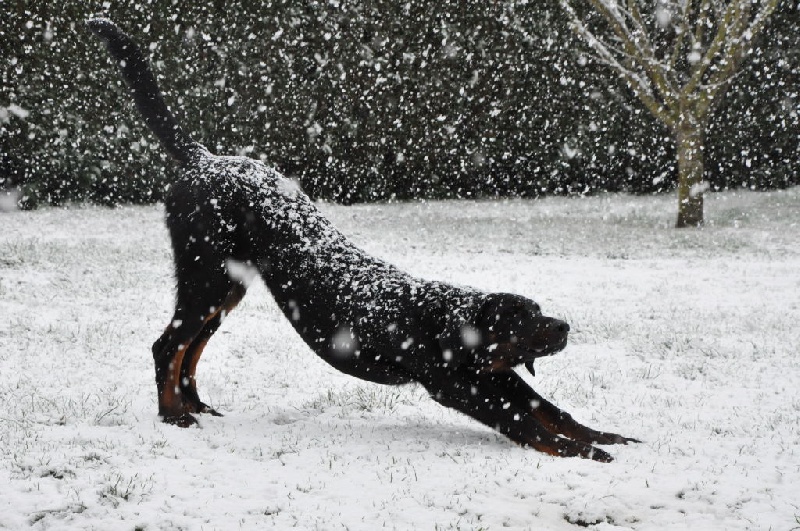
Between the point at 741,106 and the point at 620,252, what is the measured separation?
488 cm

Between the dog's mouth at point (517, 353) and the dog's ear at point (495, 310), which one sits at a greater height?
the dog's ear at point (495, 310)

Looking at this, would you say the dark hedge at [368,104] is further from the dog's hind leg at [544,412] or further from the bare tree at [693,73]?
the dog's hind leg at [544,412]

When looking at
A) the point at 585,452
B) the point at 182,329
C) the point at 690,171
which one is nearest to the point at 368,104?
the point at 690,171

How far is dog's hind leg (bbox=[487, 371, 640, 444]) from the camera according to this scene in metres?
3.48

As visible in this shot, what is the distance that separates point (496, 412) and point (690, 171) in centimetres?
816

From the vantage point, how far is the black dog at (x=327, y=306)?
3.35 metres

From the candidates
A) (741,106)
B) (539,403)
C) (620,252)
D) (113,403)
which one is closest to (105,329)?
(113,403)

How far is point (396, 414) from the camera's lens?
418 cm

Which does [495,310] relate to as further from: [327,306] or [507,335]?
[327,306]

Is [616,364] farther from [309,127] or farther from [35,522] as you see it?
[309,127]

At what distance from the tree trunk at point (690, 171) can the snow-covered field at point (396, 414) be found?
1693 mm

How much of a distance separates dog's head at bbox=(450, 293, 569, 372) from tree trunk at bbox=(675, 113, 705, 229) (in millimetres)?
7830

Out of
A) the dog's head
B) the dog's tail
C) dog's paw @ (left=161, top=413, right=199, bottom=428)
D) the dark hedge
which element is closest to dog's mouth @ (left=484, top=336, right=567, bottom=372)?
the dog's head

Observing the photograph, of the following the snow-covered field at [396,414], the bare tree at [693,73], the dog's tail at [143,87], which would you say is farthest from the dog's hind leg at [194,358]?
the bare tree at [693,73]
